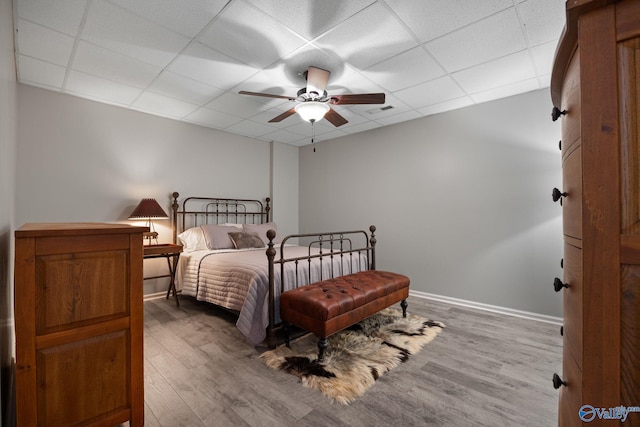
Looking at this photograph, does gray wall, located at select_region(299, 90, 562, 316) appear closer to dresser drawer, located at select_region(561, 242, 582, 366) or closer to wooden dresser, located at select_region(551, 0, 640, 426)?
dresser drawer, located at select_region(561, 242, 582, 366)

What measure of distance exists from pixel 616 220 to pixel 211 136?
4900mm

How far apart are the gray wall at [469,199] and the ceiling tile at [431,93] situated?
1.65 feet

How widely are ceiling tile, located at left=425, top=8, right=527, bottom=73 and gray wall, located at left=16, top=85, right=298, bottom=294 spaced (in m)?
3.59

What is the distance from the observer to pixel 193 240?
4020 mm

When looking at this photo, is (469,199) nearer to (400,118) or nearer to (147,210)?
(400,118)

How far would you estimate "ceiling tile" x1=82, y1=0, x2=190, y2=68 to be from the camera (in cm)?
203

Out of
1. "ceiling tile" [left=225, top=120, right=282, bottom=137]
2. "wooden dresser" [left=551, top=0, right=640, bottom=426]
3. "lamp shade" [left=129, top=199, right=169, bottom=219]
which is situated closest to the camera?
"wooden dresser" [left=551, top=0, right=640, bottom=426]

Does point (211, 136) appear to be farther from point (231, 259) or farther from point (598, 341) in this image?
point (598, 341)

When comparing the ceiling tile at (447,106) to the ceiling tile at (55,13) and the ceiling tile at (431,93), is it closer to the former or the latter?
the ceiling tile at (431,93)

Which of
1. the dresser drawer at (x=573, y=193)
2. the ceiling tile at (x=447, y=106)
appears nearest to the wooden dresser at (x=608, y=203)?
the dresser drawer at (x=573, y=193)

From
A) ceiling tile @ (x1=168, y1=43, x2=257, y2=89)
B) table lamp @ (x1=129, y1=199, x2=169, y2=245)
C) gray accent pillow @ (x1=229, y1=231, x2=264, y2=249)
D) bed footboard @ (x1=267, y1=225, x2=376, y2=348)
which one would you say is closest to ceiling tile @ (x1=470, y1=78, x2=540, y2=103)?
bed footboard @ (x1=267, y1=225, x2=376, y2=348)

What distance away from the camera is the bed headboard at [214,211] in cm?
428

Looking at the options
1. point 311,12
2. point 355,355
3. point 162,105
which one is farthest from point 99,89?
point 355,355

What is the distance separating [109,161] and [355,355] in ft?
12.4
